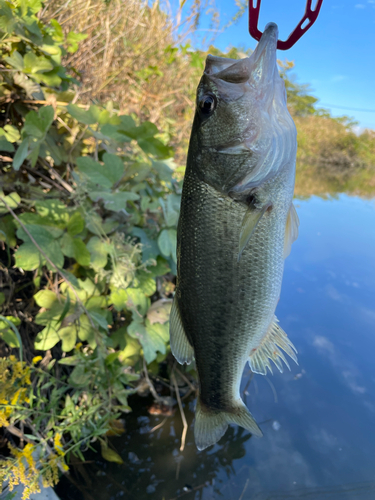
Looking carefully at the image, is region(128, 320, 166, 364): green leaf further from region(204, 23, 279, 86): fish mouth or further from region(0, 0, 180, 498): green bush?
region(204, 23, 279, 86): fish mouth

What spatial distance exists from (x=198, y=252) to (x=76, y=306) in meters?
1.06

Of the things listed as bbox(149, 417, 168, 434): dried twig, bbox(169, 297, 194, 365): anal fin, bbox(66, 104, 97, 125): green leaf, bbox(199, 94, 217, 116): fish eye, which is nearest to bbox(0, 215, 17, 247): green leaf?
bbox(66, 104, 97, 125): green leaf

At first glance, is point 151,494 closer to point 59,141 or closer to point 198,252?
point 198,252

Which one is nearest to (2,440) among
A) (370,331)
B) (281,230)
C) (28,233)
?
(28,233)

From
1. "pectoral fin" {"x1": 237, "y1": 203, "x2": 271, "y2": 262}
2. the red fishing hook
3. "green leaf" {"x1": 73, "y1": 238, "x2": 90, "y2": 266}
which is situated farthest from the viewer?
"green leaf" {"x1": 73, "y1": 238, "x2": 90, "y2": 266}

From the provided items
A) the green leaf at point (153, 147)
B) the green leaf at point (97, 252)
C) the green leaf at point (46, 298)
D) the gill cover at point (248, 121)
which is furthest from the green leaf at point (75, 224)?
the gill cover at point (248, 121)

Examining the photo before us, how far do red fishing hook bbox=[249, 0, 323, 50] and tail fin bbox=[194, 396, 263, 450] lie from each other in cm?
105

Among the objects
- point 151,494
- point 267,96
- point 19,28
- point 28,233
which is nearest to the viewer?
point 267,96

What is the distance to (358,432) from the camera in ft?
7.72

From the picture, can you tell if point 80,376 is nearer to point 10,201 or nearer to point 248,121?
point 10,201

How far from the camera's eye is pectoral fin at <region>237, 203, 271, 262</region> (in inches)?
32.0

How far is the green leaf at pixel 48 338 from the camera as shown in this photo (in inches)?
62.4

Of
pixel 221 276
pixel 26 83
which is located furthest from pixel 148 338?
pixel 26 83

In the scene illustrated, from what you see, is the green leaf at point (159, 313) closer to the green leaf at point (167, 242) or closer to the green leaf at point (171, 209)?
the green leaf at point (167, 242)
